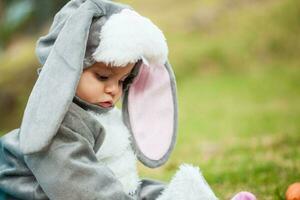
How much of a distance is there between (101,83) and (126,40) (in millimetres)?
239

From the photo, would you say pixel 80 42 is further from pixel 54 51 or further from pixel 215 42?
pixel 215 42

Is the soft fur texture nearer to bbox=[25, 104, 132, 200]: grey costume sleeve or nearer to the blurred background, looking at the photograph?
bbox=[25, 104, 132, 200]: grey costume sleeve

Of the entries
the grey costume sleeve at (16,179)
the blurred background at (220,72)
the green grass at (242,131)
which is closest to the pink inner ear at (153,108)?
the grey costume sleeve at (16,179)

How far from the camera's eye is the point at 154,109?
340 cm

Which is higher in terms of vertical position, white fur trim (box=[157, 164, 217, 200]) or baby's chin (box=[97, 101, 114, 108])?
baby's chin (box=[97, 101, 114, 108])

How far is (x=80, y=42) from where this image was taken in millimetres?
2797

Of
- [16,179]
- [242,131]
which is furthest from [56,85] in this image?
[242,131]

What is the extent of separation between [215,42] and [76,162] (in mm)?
10674

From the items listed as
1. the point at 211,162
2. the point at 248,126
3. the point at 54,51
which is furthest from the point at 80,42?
the point at 248,126

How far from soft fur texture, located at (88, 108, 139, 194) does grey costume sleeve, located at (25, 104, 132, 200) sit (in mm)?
241

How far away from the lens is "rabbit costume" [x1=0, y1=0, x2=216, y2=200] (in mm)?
2746

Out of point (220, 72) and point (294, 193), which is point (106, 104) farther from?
point (220, 72)

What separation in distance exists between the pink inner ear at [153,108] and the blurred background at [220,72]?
1.74 m

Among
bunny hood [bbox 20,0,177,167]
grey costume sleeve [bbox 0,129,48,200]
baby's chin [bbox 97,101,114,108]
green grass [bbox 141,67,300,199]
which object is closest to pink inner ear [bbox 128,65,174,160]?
bunny hood [bbox 20,0,177,167]
